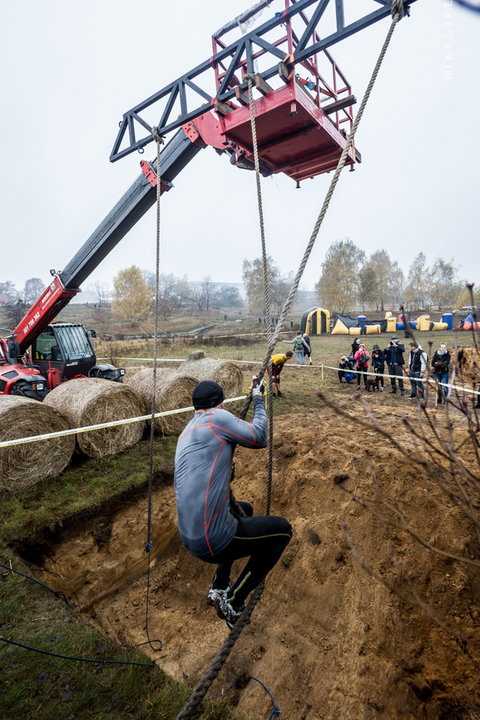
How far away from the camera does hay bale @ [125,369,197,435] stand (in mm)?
8008

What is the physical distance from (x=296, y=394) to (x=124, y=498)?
7.12 meters

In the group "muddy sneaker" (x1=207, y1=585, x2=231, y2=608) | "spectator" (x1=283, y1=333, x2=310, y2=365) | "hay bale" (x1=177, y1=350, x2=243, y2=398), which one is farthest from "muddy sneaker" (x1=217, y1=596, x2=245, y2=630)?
"spectator" (x1=283, y1=333, x2=310, y2=365)

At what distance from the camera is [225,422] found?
2955 millimetres

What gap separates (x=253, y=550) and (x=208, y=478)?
3.03ft

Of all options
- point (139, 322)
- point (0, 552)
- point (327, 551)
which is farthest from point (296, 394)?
point (139, 322)

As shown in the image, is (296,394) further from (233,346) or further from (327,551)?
(233,346)

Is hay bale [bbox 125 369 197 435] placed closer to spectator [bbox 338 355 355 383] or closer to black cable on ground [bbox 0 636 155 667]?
black cable on ground [bbox 0 636 155 667]

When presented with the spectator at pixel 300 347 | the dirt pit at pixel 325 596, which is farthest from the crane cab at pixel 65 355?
the spectator at pixel 300 347

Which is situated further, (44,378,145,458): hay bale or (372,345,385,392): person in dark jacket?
(372,345,385,392): person in dark jacket

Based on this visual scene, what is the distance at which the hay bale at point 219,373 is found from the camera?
32.2 feet

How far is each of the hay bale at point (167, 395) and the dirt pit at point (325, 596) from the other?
195cm

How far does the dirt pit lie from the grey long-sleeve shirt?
1341mm

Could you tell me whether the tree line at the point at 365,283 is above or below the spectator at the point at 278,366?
above

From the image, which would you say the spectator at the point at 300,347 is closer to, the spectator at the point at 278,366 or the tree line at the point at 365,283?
the spectator at the point at 278,366
